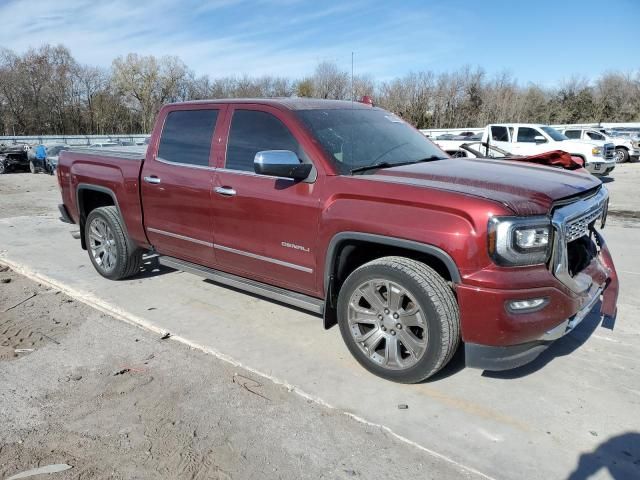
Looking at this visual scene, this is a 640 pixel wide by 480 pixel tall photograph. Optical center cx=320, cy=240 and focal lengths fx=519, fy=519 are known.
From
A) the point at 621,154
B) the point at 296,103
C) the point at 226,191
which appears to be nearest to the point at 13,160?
the point at 226,191

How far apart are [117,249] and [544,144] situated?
1480 centimetres

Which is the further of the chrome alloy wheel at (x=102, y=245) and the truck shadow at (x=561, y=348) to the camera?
the chrome alloy wheel at (x=102, y=245)

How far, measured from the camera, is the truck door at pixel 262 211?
148 inches

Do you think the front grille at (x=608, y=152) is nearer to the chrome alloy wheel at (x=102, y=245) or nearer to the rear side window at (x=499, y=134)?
the rear side window at (x=499, y=134)

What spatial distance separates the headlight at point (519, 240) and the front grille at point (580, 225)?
0.28m

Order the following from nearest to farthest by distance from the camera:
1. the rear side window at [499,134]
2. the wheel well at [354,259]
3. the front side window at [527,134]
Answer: the wheel well at [354,259] < the front side window at [527,134] < the rear side window at [499,134]

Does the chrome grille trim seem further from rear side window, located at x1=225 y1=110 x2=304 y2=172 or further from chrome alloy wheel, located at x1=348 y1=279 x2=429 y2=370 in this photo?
rear side window, located at x1=225 y1=110 x2=304 y2=172

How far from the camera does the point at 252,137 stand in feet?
13.8

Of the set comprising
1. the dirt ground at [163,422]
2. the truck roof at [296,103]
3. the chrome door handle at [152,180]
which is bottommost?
the dirt ground at [163,422]

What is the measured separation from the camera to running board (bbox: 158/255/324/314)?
390cm

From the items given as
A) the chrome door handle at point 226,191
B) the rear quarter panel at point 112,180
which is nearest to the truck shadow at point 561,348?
the chrome door handle at point 226,191

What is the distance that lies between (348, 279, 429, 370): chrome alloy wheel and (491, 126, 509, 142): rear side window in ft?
50.1

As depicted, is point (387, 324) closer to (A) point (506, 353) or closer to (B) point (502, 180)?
(A) point (506, 353)

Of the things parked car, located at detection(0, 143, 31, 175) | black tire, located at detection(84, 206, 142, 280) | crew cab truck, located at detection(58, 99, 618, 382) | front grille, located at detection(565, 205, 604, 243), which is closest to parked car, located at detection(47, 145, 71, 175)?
parked car, located at detection(0, 143, 31, 175)
